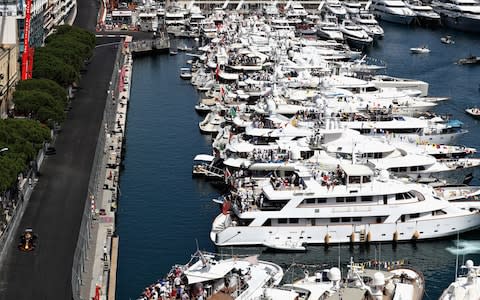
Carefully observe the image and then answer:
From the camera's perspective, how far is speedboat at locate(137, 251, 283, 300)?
53500 mm

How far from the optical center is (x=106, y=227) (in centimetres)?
6769

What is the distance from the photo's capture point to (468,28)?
188250 mm

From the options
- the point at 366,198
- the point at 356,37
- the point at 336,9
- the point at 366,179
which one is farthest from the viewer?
the point at 336,9

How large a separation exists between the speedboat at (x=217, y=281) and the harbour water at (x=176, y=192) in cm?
710

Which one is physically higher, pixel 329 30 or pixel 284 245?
pixel 329 30

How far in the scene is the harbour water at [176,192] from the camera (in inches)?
2623

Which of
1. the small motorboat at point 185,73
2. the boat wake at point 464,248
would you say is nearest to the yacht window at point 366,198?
the boat wake at point 464,248

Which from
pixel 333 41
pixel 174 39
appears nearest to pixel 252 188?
pixel 333 41

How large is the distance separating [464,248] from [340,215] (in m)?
9.41

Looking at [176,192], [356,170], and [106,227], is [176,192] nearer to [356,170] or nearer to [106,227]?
[106,227]

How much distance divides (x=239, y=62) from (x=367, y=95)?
3020cm

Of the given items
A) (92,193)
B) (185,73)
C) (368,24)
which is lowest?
(92,193)

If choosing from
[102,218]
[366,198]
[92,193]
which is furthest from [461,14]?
[102,218]

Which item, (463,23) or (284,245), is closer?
(284,245)
